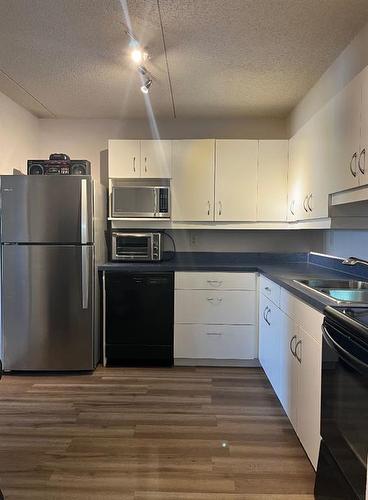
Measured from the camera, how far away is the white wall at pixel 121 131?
12.4 feet

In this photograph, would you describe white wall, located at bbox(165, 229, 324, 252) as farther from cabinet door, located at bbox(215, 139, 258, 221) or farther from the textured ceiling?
the textured ceiling

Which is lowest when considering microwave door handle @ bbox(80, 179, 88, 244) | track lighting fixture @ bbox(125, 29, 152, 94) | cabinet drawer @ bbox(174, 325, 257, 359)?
cabinet drawer @ bbox(174, 325, 257, 359)

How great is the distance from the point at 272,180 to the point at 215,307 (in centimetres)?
126

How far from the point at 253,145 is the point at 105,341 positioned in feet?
7.16

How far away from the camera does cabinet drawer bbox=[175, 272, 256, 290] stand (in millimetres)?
3242

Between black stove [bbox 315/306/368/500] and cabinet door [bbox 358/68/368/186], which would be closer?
black stove [bbox 315/306/368/500]

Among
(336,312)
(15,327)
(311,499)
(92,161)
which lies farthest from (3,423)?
(92,161)

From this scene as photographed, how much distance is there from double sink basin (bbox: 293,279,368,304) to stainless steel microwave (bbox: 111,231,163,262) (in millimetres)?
1474

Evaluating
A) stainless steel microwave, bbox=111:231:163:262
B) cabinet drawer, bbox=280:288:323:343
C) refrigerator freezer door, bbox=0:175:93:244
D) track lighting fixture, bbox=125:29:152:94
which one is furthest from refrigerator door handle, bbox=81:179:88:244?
cabinet drawer, bbox=280:288:323:343

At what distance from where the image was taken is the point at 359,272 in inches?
101

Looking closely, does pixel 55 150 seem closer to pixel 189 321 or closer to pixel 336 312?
pixel 189 321

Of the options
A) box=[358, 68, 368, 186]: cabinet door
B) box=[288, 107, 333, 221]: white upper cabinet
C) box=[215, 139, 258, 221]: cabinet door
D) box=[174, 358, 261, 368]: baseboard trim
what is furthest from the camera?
box=[215, 139, 258, 221]: cabinet door

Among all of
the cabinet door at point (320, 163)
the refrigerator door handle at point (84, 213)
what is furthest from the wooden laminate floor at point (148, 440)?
the cabinet door at point (320, 163)

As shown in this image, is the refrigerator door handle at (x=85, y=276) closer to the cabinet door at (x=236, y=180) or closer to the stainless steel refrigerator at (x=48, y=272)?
the stainless steel refrigerator at (x=48, y=272)
